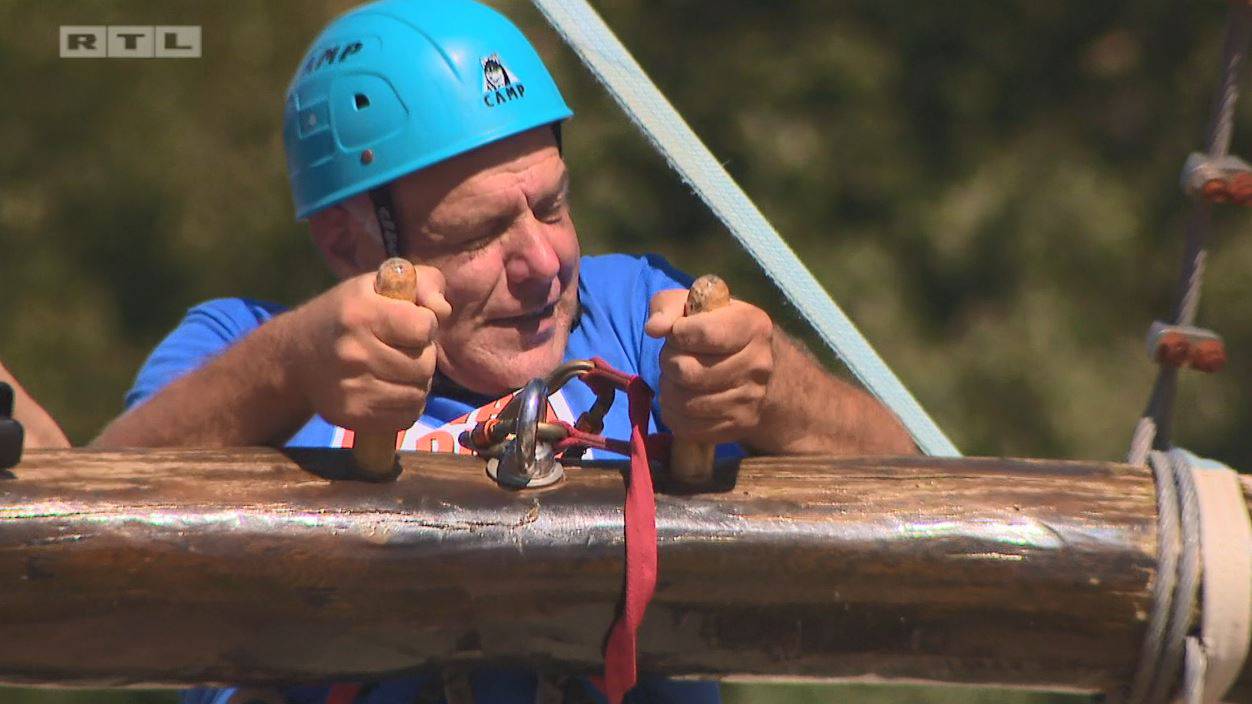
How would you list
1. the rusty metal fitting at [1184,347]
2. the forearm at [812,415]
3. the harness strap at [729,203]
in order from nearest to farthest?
the forearm at [812,415] < the rusty metal fitting at [1184,347] < the harness strap at [729,203]

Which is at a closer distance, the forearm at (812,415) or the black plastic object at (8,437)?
the black plastic object at (8,437)

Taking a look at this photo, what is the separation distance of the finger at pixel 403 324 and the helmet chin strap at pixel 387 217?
26.4 inches

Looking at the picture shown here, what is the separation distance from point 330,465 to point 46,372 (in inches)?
168

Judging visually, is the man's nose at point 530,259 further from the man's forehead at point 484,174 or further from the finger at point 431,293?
the finger at point 431,293

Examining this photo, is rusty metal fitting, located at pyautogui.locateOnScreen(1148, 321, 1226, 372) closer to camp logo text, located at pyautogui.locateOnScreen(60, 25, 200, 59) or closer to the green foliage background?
the green foliage background

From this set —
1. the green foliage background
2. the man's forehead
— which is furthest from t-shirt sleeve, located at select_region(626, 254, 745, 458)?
the green foliage background

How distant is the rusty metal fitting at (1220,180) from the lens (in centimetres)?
221

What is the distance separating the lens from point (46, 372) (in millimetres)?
6004

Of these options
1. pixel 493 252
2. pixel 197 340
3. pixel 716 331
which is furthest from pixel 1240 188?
pixel 197 340

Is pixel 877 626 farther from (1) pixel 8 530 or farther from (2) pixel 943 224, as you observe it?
(2) pixel 943 224

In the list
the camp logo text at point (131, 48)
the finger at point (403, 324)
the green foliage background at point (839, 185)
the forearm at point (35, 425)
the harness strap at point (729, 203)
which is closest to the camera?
the finger at point (403, 324)

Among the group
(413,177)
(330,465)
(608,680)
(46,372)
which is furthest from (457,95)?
(46,372)

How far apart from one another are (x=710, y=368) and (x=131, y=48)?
406 cm

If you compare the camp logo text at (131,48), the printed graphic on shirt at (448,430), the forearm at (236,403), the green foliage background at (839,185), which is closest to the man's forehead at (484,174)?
the printed graphic on shirt at (448,430)
